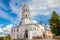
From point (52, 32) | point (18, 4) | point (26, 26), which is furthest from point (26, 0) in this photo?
point (52, 32)

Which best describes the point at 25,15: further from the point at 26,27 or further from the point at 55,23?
the point at 55,23

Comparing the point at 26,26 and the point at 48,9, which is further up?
the point at 48,9

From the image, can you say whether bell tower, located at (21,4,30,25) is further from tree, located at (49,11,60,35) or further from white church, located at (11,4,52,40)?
tree, located at (49,11,60,35)

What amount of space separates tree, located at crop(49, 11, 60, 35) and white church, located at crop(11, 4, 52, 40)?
353 mm

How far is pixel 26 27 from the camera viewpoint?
8.86 meters

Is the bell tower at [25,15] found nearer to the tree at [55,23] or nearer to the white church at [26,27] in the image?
the white church at [26,27]

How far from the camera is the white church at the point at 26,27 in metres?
8.75

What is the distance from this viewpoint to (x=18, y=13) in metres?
8.81

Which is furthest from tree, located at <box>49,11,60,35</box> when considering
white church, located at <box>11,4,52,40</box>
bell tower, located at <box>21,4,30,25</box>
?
bell tower, located at <box>21,4,30,25</box>

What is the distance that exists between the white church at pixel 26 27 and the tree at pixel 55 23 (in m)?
0.35

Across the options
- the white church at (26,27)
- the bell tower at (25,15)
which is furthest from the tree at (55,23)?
the bell tower at (25,15)

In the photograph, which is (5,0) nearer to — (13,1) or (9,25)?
(13,1)

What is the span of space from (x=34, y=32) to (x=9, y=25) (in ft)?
3.01

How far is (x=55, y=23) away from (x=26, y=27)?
1040 mm
